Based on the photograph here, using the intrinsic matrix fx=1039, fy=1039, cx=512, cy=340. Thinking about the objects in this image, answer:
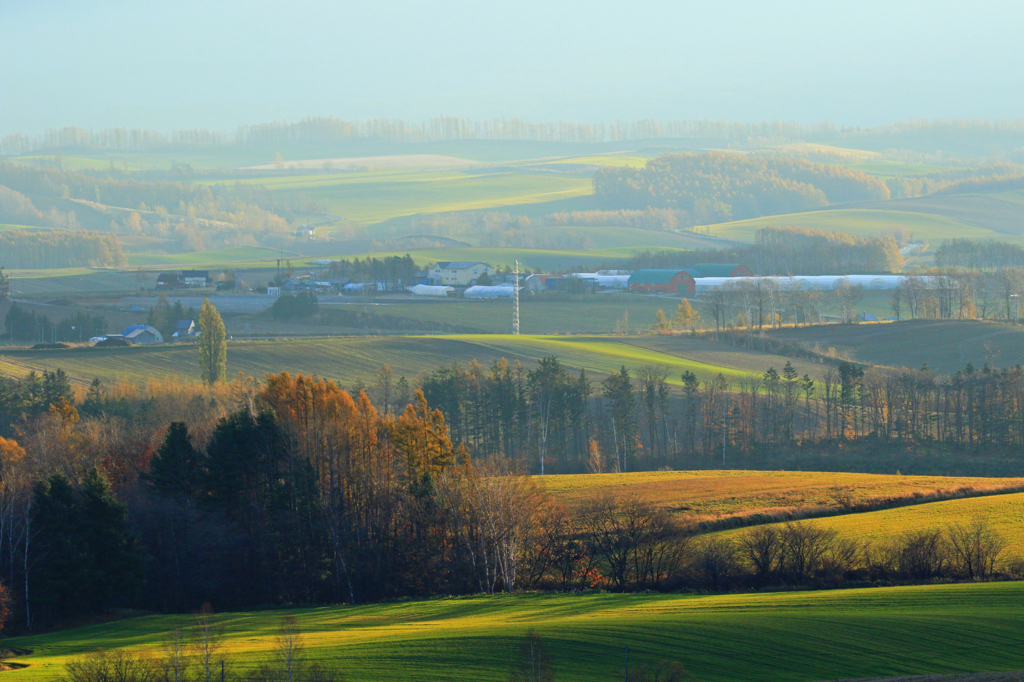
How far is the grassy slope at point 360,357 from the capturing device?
2859 inches

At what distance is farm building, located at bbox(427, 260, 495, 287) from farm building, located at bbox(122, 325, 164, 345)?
46.6 m

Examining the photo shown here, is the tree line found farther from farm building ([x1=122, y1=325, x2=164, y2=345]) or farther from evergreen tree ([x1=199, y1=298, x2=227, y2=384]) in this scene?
evergreen tree ([x1=199, y1=298, x2=227, y2=384])

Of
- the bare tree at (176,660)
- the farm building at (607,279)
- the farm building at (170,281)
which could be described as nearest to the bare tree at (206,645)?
the bare tree at (176,660)

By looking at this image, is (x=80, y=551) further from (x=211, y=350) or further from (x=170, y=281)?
(x=170, y=281)

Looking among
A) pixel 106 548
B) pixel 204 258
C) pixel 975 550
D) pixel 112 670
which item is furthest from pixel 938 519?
pixel 204 258

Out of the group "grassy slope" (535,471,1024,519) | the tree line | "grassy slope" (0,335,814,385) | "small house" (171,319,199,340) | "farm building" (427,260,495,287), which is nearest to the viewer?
"grassy slope" (535,471,1024,519)

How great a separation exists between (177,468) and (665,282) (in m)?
89.9

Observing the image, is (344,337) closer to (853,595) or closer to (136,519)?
(136,519)

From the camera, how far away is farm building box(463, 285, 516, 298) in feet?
396

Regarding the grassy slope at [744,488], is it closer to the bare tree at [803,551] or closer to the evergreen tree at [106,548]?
the bare tree at [803,551]

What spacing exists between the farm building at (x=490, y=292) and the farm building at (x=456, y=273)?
7120mm

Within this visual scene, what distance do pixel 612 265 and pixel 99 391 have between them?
96.3 meters

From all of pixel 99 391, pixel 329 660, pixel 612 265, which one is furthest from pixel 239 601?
pixel 612 265

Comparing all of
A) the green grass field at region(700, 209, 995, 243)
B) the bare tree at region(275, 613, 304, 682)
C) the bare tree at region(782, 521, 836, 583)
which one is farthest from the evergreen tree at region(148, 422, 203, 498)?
the green grass field at region(700, 209, 995, 243)
